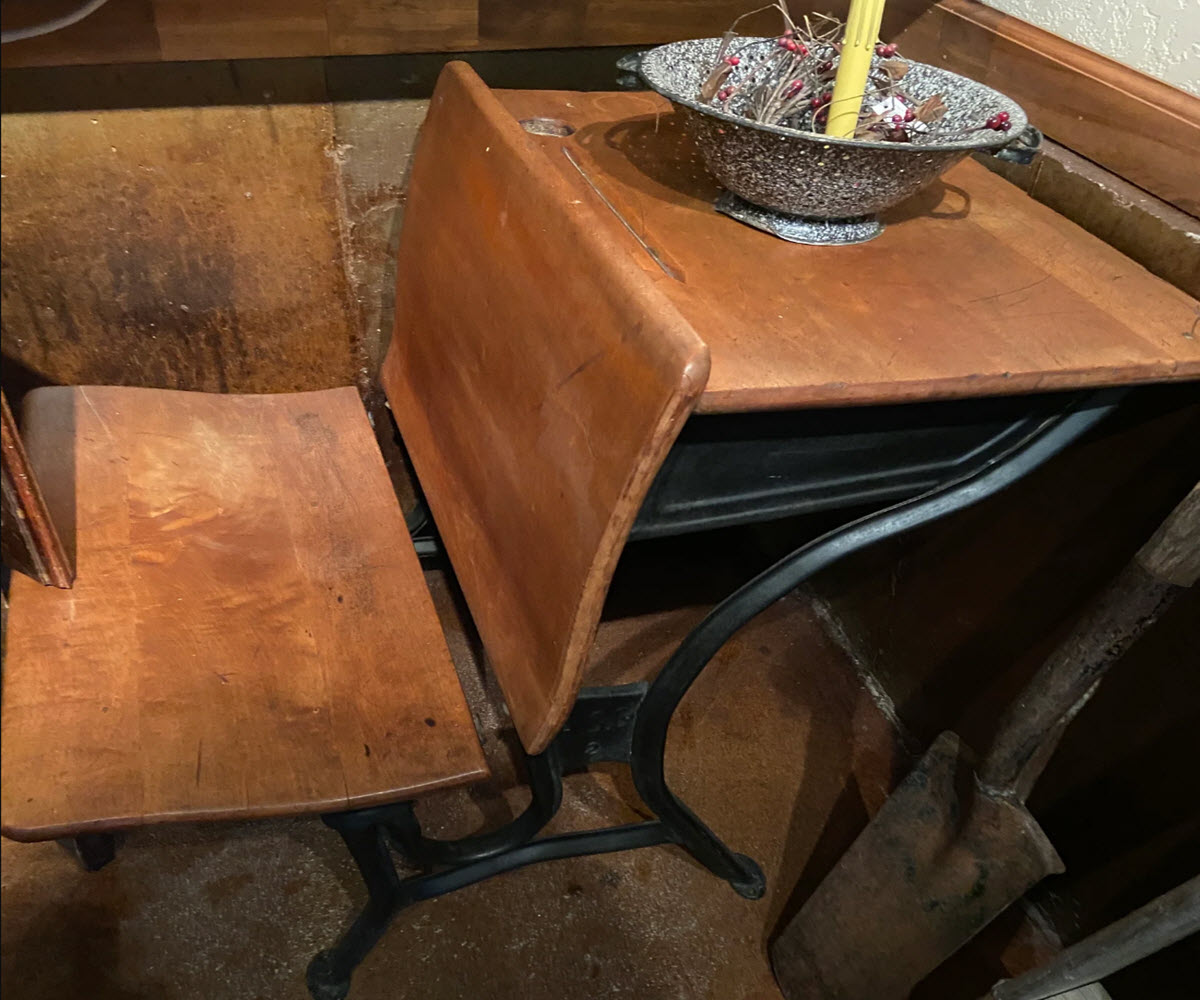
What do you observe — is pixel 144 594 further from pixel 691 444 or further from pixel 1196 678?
pixel 1196 678

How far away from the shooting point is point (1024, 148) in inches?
31.4

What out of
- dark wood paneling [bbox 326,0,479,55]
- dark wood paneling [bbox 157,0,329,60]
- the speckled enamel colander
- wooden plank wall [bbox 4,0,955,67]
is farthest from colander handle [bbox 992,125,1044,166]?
dark wood paneling [bbox 157,0,329,60]

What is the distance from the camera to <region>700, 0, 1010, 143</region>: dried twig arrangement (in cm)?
84

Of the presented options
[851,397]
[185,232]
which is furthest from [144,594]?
[851,397]

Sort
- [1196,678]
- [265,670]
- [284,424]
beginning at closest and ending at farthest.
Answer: [265,670] < [1196,678] < [284,424]

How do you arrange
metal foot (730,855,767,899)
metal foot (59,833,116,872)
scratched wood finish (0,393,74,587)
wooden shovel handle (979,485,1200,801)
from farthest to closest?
metal foot (730,855,767,899) < metal foot (59,833,116,872) < wooden shovel handle (979,485,1200,801) < scratched wood finish (0,393,74,587)

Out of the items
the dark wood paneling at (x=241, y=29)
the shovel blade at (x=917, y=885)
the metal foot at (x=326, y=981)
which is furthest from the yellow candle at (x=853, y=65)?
the metal foot at (x=326, y=981)

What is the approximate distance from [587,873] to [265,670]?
2.07 feet

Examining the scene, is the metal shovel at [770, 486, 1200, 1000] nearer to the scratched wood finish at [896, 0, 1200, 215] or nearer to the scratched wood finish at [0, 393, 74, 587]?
the scratched wood finish at [896, 0, 1200, 215]

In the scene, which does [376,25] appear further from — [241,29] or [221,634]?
[221,634]

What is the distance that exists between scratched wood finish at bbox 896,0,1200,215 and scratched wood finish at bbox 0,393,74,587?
101 cm

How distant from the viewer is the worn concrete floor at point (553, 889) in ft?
3.46

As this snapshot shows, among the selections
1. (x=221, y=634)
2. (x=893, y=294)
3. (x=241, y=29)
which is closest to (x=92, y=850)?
(x=221, y=634)

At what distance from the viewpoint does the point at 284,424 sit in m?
1.05
